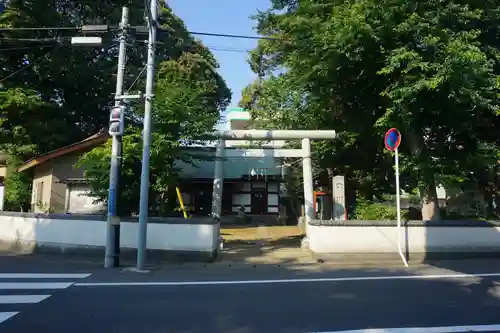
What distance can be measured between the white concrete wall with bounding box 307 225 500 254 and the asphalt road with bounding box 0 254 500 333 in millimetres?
1872

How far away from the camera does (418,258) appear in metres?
12.5

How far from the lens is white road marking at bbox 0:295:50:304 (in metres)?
6.93

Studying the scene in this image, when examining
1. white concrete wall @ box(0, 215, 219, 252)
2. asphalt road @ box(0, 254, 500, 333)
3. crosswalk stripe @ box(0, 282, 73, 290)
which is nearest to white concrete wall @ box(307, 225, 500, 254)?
asphalt road @ box(0, 254, 500, 333)

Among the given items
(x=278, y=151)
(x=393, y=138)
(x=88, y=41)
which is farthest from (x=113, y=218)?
(x=393, y=138)

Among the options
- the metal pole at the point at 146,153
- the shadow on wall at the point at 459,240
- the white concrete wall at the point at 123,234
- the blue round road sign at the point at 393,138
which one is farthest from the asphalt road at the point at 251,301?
the blue round road sign at the point at 393,138

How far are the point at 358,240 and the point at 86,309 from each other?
8.16 meters

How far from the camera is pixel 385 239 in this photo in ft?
41.2

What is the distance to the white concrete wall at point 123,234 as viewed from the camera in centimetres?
1227

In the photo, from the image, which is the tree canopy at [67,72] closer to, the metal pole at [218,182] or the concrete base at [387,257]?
the metal pole at [218,182]

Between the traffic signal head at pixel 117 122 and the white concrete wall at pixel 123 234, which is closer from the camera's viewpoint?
the traffic signal head at pixel 117 122

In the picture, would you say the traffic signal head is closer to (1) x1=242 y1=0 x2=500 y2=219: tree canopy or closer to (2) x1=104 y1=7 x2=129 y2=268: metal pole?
(2) x1=104 y1=7 x2=129 y2=268: metal pole

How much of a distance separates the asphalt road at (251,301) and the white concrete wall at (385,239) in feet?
6.14

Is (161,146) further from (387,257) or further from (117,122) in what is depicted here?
(387,257)

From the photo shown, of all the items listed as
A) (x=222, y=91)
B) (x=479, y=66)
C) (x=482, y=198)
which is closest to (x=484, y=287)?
(x=479, y=66)
